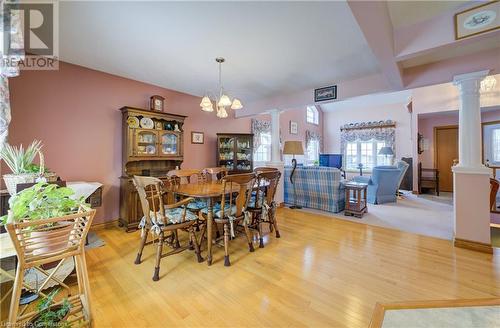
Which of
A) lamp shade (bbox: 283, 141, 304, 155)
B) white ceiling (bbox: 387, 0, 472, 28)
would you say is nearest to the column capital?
white ceiling (bbox: 387, 0, 472, 28)

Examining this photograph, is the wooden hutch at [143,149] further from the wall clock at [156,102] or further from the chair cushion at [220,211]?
the chair cushion at [220,211]

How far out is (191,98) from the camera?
4.49m

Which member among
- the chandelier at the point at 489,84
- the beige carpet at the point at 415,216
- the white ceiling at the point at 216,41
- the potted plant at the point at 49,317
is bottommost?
the beige carpet at the point at 415,216

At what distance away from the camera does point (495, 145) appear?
5527mm

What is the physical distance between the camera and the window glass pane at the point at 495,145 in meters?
5.49

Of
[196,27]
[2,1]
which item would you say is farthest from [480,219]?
[2,1]

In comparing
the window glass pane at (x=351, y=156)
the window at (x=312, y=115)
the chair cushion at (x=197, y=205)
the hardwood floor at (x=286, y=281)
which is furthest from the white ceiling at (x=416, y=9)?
the window glass pane at (x=351, y=156)

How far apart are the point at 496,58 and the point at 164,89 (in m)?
4.68

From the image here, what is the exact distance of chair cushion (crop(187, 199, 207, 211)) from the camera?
2.63 metres

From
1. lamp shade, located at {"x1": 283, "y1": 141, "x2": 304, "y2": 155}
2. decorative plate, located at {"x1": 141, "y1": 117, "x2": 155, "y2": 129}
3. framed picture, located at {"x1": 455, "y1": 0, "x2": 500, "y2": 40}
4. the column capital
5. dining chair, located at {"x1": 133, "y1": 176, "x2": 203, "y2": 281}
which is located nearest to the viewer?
framed picture, located at {"x1": 455, "y1": 0, "x2": 500, "y2": 40}

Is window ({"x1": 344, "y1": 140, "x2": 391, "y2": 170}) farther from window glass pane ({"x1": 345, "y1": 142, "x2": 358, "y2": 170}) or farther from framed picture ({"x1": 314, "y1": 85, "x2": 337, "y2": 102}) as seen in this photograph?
framed picture ({"x1": 314, "y1": 85, "x2": 337, "y2": 102})

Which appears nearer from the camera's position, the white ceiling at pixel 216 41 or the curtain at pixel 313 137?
the white ceiling at pixel 216 41

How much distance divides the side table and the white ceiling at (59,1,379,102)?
1.94 metres

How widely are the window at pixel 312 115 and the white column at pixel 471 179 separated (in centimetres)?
556
